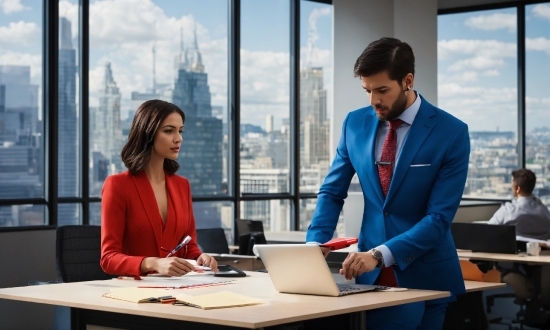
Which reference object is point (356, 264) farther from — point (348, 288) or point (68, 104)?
point (68, 104)

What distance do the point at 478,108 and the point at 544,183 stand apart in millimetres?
1243

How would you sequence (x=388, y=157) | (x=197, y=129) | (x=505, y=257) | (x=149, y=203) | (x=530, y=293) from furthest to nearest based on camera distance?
(x=197, y=129) < (x=530, y=293) < (x=505, y=257) < (x=149, y=203) < (x=388, y=157)

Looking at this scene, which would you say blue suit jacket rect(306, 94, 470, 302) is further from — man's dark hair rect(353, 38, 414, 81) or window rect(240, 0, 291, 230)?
window rect(240, 0, 291, 230)

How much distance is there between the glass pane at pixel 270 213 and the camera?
9.59 m

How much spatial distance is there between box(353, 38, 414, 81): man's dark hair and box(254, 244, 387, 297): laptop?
0.63 meters

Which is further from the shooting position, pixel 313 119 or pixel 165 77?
pixel 313 119

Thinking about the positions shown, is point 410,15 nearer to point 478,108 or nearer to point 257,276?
point 478,108

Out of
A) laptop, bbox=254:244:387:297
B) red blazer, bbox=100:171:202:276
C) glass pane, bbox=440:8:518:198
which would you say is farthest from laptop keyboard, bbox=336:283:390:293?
glass pane, bbox=440:8:518:198

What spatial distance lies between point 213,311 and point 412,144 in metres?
Result: 0.90

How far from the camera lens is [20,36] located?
7500 millimetres

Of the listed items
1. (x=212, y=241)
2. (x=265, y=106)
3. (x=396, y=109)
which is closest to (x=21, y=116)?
(x=212, y=241)

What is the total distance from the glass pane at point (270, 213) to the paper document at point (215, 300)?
664cm

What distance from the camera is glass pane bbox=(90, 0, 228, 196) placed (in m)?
8.12

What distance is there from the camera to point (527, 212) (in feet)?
23.5
